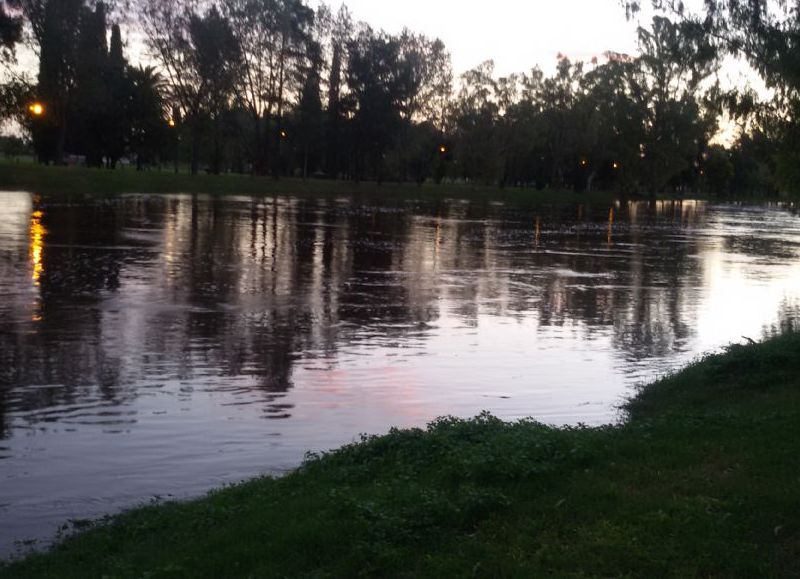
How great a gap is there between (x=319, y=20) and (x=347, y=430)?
7495cm

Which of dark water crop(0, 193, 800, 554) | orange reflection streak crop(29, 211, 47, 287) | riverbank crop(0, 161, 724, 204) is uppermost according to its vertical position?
riverbank crop(0, 161, 724, 204)

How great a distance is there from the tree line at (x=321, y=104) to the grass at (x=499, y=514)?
1430 inches

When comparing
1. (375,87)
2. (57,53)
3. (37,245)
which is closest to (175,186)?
(57,53)

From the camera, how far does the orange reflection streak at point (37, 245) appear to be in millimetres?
18492

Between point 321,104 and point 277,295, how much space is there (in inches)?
2891

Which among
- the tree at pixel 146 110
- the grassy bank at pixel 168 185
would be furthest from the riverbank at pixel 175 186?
the tree at pixel 146 110

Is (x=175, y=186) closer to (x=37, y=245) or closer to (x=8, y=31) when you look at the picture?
(x=8, y=31)

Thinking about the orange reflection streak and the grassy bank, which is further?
the grassy bank

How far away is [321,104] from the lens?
8838cm

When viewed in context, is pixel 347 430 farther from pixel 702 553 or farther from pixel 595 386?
pixel 702 553

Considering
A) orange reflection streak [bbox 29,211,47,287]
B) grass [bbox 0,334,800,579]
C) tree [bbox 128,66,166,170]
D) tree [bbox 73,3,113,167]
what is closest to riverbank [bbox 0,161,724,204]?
tree [bbox 73,3,113,167]

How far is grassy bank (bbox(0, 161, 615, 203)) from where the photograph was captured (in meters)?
51.4

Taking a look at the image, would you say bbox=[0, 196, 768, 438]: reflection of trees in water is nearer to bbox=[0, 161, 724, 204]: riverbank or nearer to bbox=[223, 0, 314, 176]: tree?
bbox=[0, 161, 724, 204]: riverbank

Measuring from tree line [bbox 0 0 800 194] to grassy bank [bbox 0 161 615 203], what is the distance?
3888mm
